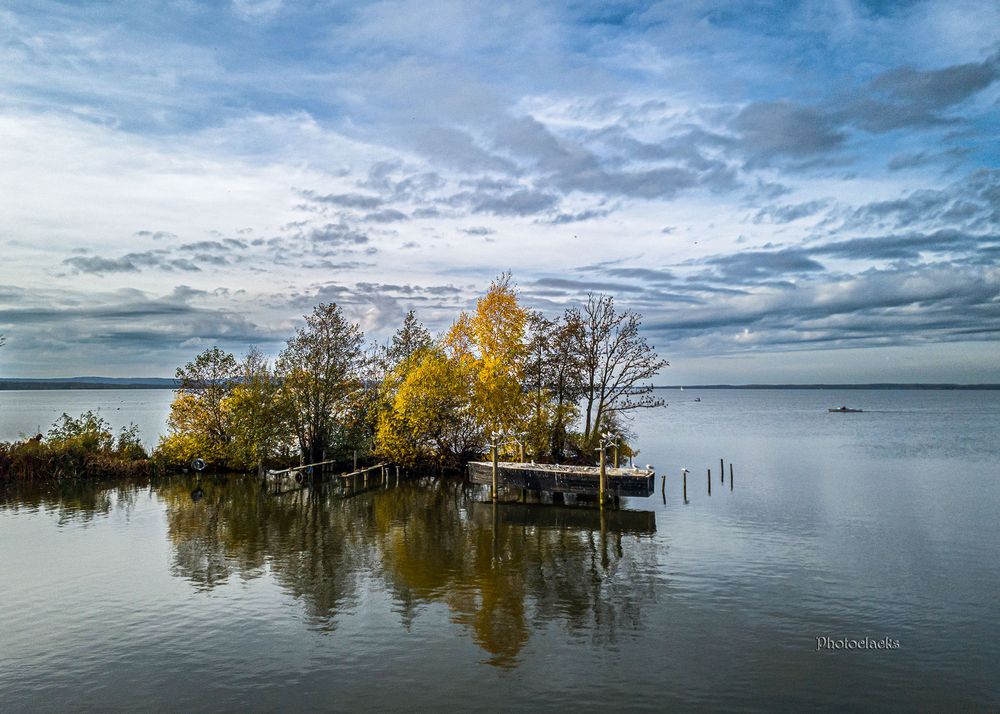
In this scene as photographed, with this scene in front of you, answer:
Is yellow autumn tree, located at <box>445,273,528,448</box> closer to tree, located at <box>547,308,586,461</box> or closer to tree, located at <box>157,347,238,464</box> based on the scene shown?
tree, located at <box>547,308,586,461</box>

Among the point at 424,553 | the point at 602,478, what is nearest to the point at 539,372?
the point at 602,478

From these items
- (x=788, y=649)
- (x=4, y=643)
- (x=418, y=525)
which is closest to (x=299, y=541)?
(x=418, y=525)

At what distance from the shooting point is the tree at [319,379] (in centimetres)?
5091

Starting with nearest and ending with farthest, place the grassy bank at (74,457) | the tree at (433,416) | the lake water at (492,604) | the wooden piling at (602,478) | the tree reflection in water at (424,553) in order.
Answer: the lake water at (492,604), the tree reflection in water at (424,553), the wooden piling at (602,478), the grassy bank at (74,457), the tree at (433,416)

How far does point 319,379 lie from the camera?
51969mm

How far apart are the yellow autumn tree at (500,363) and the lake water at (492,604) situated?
8008 mm

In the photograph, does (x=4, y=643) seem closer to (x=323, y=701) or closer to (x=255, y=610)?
(x=255, y=610)

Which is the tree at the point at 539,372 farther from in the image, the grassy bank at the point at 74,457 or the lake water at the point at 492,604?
the grassy bank at the point at 74,457

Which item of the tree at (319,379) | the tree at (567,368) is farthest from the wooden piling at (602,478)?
the tree at (319,379)

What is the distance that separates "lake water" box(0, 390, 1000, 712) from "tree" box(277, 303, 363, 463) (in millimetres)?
13129

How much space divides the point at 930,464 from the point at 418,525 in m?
46.8

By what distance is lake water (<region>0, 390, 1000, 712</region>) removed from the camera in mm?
14953

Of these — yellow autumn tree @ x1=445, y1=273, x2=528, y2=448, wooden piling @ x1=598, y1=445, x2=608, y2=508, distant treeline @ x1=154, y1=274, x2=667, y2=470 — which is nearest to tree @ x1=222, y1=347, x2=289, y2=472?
distant treeline @ x1=154, y1=274, x2=667, y2=470

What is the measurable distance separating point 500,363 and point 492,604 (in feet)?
83.3
